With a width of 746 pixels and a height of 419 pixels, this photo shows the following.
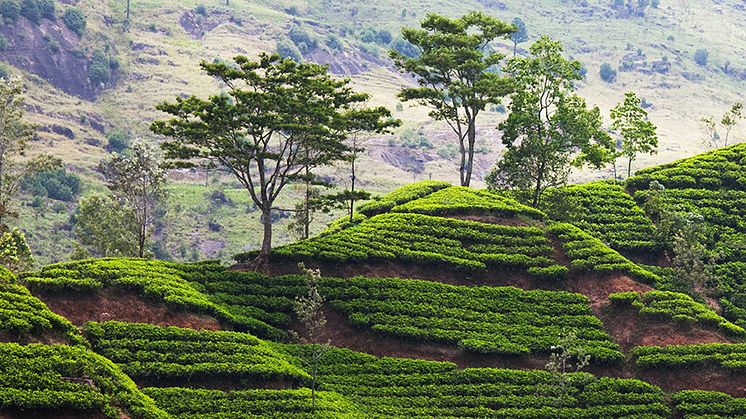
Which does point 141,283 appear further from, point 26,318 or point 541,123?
point 541,123

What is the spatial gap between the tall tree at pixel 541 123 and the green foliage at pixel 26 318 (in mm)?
31806

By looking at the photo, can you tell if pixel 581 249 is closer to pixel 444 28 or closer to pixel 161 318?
pixel 444 28

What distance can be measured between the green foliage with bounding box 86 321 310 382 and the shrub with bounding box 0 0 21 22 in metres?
129

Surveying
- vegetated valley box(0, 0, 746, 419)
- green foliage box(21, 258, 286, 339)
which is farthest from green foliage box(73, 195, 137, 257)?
green foliage box(21, 258, 286, 339)

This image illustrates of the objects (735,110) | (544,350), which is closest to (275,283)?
(544,350)

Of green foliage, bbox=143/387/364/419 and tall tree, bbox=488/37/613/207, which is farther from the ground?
tall tree, bbox=488/37/613/207

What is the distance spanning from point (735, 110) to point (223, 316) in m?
41.8

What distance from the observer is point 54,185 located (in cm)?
11419

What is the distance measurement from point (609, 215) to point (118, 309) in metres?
31.6

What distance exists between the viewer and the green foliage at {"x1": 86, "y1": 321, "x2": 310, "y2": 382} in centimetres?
3634

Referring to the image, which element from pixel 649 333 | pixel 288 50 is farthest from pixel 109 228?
pixel 288 50

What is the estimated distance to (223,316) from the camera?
41531 mm

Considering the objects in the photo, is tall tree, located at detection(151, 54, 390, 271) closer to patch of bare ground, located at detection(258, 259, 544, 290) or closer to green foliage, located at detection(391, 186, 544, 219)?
patch of bare ground, located at detection(258, 259, 544, 290)

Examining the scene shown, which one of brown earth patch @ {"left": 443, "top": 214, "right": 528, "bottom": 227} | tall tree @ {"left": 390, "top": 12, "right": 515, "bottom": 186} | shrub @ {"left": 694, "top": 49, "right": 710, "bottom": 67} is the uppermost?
shrub @ {"left": 694, "top": 49, "right": 710, "bottom": 67}
